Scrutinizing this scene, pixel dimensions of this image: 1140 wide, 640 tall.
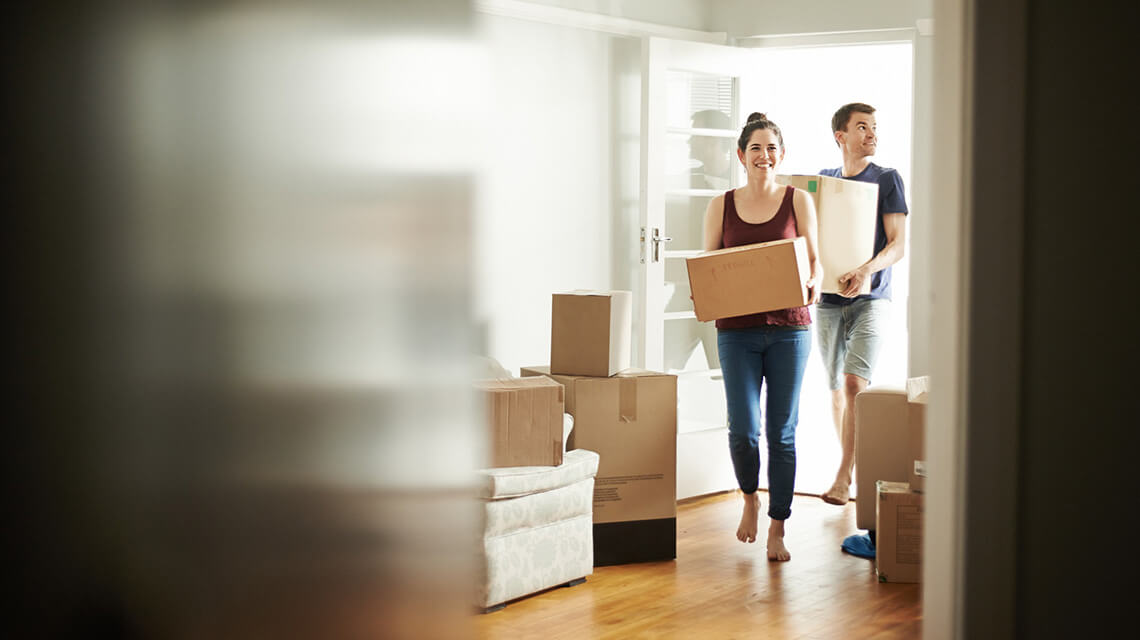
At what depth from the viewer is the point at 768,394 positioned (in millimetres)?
3643

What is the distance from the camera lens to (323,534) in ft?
5.41

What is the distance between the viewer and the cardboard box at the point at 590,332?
11.7ft

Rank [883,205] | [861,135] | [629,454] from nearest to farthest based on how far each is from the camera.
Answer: [629,454]
[883,205]
[861,135]

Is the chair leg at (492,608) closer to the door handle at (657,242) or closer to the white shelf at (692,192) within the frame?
the door handle at (657,242)

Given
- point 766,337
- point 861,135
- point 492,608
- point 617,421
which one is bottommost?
point 492,608

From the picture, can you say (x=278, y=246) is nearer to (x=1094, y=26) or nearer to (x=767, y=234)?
(x=1094, y=26)

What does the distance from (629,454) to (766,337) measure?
0.62 m

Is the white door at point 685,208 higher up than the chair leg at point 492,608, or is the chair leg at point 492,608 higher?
the white door at point 685,208

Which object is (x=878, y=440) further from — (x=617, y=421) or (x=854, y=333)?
(x=617, y=421)

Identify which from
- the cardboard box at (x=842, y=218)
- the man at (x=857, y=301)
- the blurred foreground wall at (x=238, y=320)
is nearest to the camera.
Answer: the blurred foreground wall at (x=238, y=320)

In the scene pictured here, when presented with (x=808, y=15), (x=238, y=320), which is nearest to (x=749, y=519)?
(x=808, y=15)

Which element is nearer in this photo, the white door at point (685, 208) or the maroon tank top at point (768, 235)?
the maroon tank top at point (768, 235)

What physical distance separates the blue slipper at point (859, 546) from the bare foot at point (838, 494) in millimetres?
613

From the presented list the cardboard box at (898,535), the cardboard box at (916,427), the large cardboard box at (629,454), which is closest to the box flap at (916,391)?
the cardboard box at (916,427)
